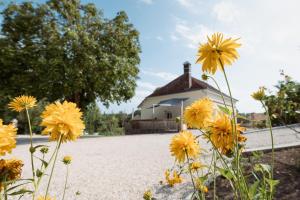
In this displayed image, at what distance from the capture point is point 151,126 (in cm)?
2270

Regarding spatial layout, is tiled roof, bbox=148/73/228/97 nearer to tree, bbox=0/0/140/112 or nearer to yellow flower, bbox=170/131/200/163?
tree, bbox=0/0/140/112

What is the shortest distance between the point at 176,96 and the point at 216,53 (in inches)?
1145

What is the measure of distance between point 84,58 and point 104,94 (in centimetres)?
331

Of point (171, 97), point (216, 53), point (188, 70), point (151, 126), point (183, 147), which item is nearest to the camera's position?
point (216, 53)

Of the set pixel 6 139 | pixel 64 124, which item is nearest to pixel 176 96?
pixel 64 124

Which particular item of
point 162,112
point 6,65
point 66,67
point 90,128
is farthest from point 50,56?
point 162,112

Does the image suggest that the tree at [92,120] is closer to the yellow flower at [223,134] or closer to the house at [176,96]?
the house at [176,96]

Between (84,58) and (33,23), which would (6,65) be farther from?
(84,58)

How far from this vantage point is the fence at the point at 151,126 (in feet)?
70.3

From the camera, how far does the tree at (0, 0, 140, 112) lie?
1666cm

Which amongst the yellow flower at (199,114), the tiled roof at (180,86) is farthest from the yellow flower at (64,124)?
the tiled roof at (180,86)

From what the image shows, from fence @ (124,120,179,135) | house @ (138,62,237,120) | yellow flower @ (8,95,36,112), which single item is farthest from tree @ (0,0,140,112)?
yellow flower @ (8,95,36,112)

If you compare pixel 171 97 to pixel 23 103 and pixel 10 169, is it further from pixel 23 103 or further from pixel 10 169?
pixel 10 169

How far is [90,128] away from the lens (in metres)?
25.2
